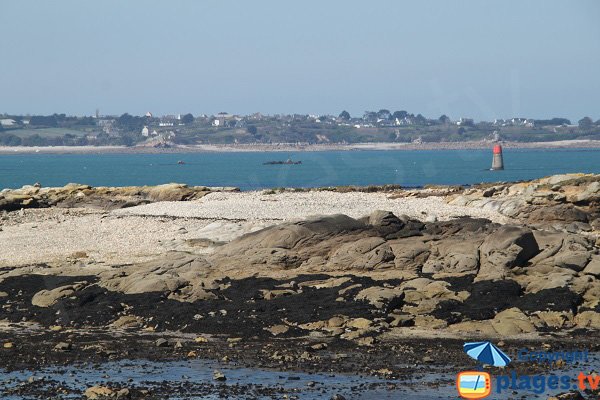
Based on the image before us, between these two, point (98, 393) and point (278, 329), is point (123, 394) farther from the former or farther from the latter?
point (278, 329)

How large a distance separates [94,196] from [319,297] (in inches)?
1001

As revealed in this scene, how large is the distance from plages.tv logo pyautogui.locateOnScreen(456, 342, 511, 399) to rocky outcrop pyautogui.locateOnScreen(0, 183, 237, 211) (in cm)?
2638

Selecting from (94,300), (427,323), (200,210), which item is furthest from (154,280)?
(200,210)

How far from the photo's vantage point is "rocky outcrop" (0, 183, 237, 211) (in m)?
44.4

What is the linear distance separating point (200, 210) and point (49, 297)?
12.9m

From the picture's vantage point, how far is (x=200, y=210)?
37.8 m

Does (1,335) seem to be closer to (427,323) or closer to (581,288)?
(427,323)

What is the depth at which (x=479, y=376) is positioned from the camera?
53.6 feet

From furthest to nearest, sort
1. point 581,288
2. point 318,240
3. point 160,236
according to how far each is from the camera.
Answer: point 160,236 < point 318,240 < point 581,288

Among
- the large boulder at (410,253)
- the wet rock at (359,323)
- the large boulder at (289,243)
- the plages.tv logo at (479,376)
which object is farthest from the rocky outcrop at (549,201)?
the plages.tv logo at (479,376)

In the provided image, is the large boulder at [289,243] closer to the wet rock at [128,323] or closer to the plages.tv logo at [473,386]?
the wet rock at [128,323]

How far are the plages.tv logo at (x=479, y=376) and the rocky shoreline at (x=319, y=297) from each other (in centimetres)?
47

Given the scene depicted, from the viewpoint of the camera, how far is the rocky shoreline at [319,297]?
2073cm

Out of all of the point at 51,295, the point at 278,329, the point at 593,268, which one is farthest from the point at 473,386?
the point at 51,295
